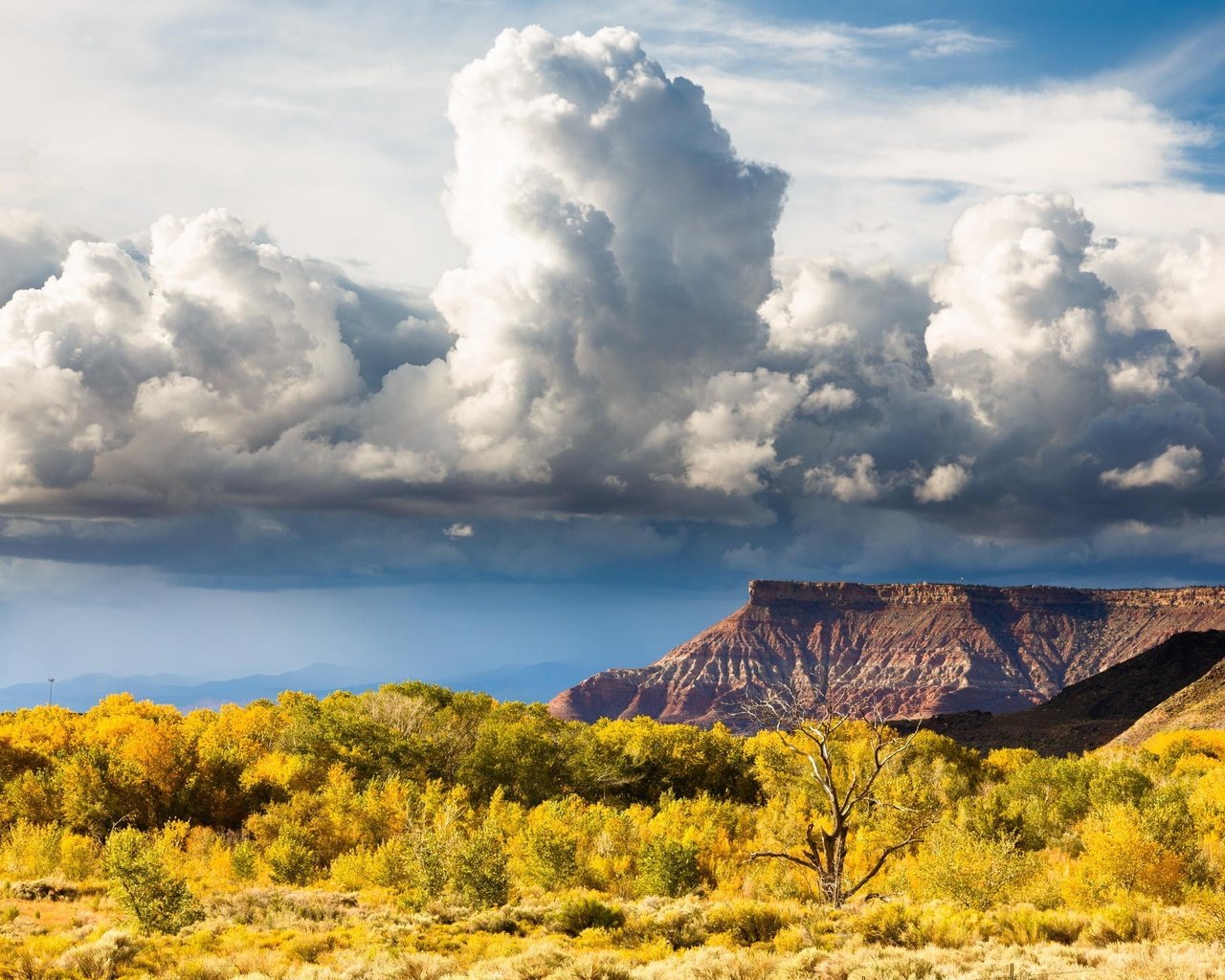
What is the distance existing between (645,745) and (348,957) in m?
60.6

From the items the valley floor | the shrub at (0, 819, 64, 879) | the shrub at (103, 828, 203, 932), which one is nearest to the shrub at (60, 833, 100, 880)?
the shrub at (0, 819, 64, 879)

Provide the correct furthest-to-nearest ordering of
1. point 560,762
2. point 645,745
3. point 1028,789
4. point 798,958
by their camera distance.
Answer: point 645,745
point 560,762
point 1028,789
point 798,958

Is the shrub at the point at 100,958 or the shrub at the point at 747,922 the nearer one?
the shrub at the point at 100,958

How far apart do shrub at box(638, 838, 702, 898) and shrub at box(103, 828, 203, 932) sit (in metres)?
17.8

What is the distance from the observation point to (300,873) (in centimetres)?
4812

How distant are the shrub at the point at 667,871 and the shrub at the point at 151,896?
17802 millimetres

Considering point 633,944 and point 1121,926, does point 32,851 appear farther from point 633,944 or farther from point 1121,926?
point 1121,926

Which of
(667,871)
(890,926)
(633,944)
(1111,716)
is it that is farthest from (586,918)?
(1111,716)

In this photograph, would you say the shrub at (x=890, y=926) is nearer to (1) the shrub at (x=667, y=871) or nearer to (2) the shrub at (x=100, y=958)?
(1) the shrub at (x=667, y=871)

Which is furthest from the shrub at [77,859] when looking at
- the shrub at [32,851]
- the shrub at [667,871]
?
the shrub at [667,871]

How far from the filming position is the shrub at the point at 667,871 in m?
42.5

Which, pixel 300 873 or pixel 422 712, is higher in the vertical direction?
pixel 422 712

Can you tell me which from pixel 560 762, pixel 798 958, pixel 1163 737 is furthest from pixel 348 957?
pixel 1163 737

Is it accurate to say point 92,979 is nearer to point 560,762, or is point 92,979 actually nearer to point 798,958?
point 798,958
